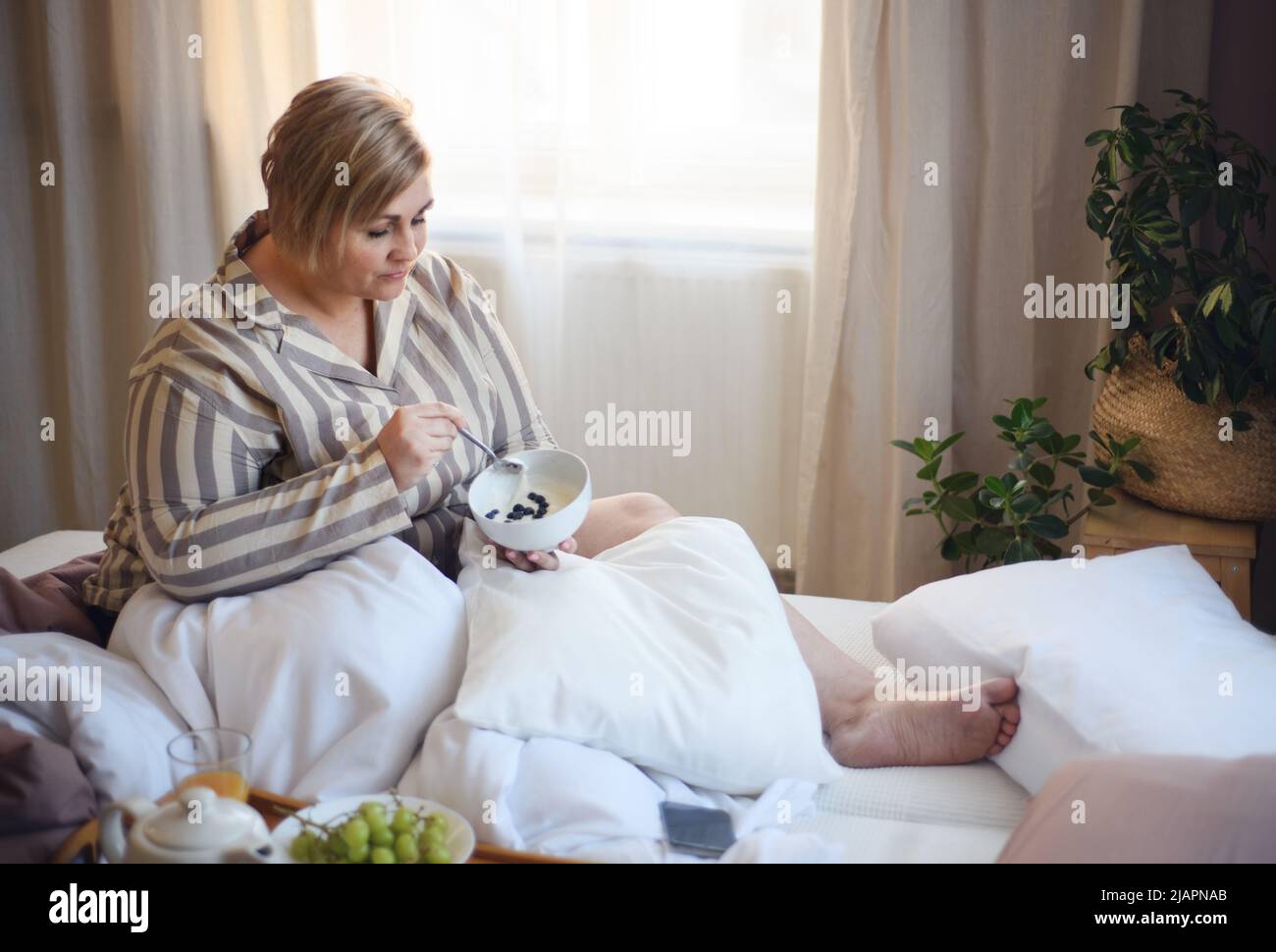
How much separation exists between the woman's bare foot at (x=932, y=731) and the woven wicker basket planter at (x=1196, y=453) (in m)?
0.85

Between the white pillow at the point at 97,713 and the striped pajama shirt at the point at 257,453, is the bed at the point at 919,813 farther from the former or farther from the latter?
the striped pajama shirt at the point at 257,453

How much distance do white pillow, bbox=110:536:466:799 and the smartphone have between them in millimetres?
313

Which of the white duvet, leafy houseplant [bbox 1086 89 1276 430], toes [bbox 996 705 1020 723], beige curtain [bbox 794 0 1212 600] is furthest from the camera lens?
beige curtain [bbox 794 0 1212 600]

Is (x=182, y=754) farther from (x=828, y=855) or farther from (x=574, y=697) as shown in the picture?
(x=828, y=855)

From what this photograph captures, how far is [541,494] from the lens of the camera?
182 centimetres

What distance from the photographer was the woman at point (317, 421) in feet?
5.35

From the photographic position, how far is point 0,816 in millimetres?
1229

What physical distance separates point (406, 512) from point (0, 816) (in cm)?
67

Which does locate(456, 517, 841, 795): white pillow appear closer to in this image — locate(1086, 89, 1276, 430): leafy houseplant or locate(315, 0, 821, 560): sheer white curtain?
locate(1086, 89, 1276, 430): leafy houseplant

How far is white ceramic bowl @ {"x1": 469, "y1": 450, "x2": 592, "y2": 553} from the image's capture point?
5.49ft

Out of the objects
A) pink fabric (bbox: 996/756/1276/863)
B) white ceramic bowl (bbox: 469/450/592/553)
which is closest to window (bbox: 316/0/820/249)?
white ceramic bowl (bbox: 469/450/592/553)

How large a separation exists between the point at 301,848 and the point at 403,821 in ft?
0.32

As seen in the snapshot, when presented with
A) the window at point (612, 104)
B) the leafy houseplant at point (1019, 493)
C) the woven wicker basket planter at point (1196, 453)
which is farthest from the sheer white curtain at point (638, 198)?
Result: the woven wicker basket planter at point (1196, 453)
